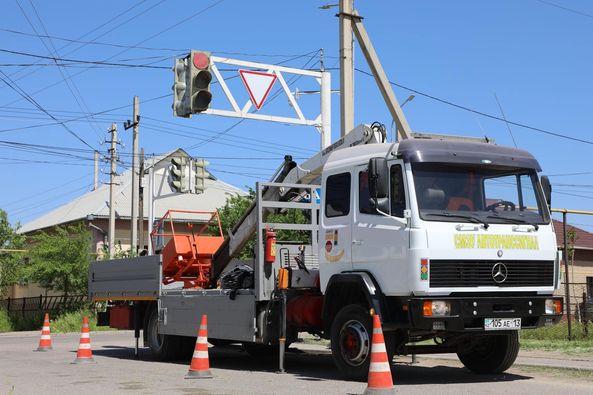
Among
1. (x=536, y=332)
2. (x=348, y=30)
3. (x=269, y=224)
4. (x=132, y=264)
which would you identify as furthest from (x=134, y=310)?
(x=536, y=332)

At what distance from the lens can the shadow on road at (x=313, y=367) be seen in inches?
433

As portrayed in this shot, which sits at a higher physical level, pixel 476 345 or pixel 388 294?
pixel 388 294

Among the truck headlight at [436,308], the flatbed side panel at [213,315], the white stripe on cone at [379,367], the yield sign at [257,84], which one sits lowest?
the white stripe on cone at [379,367]

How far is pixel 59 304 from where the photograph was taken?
3634 cm

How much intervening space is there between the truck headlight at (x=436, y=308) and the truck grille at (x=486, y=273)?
205 millimetres

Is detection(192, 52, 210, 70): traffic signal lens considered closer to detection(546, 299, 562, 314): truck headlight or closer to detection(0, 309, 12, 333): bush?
detection(546, 299, 562, 314): truck headlight

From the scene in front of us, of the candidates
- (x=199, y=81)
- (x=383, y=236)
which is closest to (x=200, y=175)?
(x=199, y=81)

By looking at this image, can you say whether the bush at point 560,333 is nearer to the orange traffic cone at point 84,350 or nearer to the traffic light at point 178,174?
the orange traffic cone at point 84,350

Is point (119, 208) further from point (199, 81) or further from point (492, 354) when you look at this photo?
point (492, 354)

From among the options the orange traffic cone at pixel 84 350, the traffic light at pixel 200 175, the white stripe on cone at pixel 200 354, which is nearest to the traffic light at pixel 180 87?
the orange traffic cone at pixel 84 350

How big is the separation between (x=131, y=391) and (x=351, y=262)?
10.6ft

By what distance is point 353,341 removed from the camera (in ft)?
34.3

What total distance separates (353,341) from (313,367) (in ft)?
9.84

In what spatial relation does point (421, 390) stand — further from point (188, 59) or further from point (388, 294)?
point (188, 59)
